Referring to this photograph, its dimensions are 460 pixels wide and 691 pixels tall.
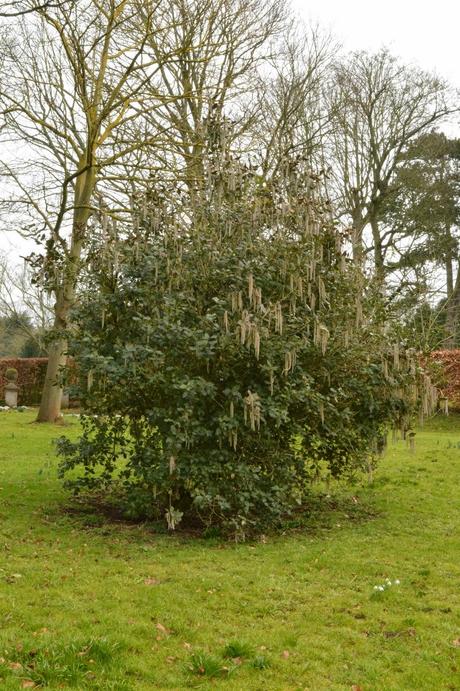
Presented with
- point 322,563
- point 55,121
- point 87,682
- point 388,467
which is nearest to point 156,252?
point 322,563

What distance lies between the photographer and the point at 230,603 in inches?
216

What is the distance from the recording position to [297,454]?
8539 mm

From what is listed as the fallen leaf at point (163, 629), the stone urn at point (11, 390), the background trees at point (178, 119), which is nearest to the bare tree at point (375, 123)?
the background trees at point (178, 119)

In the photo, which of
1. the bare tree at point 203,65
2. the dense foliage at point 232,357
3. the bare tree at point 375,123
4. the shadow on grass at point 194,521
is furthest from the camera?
the bare tree at point 375,123

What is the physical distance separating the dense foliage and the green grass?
2.32ft

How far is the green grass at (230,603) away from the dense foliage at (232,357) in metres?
0.71

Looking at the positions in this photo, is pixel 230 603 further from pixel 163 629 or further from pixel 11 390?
pixel 11 390

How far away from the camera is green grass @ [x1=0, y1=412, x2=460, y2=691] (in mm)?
4195

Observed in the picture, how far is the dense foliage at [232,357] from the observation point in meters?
7.48

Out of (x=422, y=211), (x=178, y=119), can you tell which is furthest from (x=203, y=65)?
(x=422, y=211)

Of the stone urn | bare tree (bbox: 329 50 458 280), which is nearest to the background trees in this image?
bare tree (bbox: 329 50 458 280)

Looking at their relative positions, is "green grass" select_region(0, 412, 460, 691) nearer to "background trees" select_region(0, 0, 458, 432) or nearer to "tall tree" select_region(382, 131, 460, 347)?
"background trees" select_region(0, 0, 458, 432)

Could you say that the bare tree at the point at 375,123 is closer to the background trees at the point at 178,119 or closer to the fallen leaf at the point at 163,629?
the background trees at the point at 178,119

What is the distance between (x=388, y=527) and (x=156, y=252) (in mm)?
4359
